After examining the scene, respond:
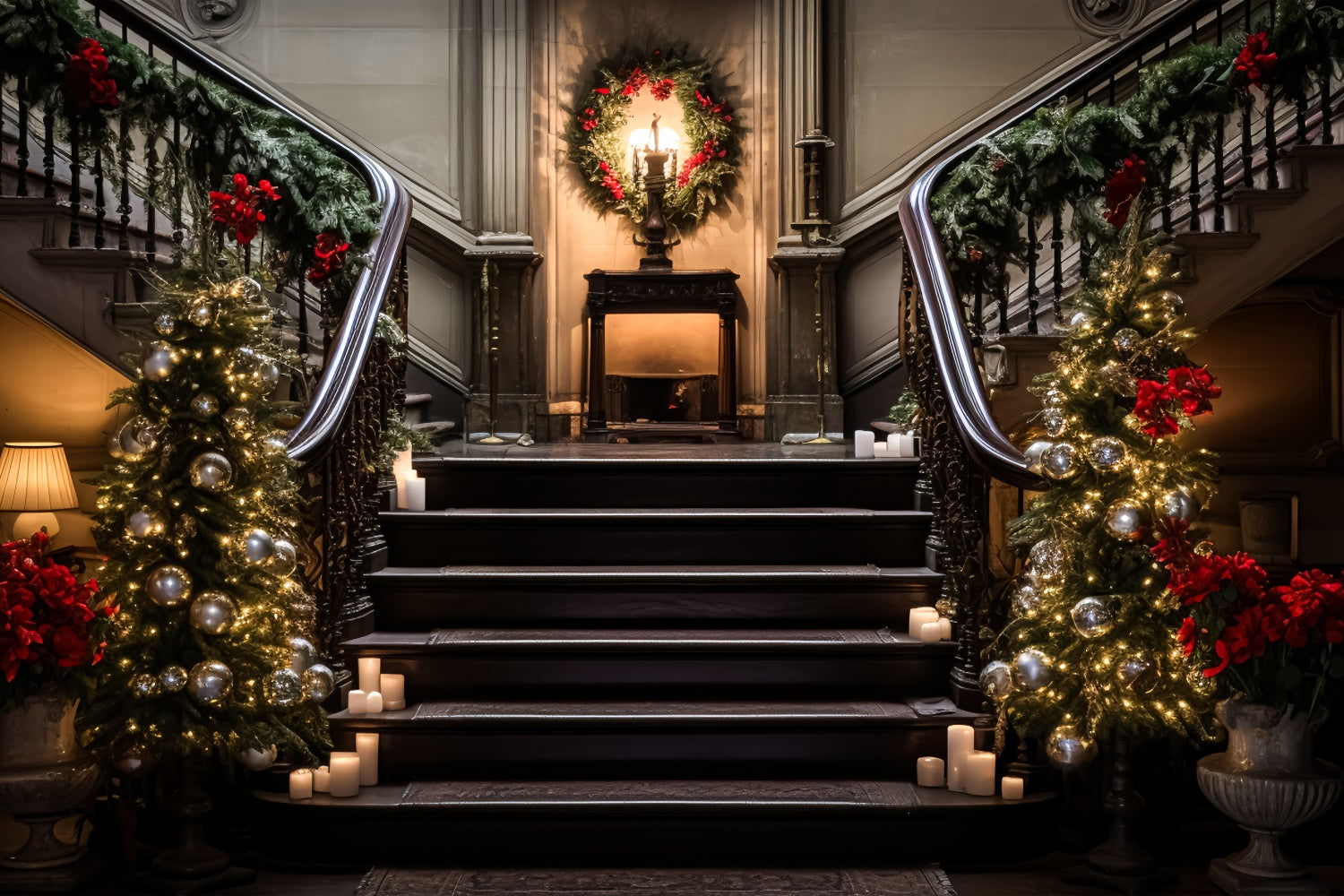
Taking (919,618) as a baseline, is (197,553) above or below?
above

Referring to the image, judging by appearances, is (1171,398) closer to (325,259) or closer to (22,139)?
(325,259)

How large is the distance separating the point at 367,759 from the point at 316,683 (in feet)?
1.11

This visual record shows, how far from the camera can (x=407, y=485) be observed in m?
4.66

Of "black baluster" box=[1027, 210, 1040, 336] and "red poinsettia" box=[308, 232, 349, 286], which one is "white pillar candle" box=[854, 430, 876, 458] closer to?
"black baluster" box=[1027, 210, 1040, 336]

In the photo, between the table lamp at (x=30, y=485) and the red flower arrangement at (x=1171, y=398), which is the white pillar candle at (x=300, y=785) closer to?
the table lamp at (x=30, y=485)

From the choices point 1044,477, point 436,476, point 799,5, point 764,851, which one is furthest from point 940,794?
point 799,5

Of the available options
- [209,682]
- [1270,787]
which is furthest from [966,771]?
[209,682]

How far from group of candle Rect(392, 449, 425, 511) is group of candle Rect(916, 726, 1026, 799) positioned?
7.04ft

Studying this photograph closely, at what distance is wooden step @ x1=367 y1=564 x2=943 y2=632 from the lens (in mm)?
4211

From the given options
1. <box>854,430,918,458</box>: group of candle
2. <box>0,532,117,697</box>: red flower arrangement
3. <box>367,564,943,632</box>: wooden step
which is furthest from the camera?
<box>854,430,918,458</box>: group of candle

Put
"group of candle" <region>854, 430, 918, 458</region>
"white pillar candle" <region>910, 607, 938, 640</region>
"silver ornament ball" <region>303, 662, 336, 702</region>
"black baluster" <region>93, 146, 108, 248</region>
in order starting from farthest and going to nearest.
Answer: "group of candle" <region>854, 430, 918, 458</region> → "black baluster" <region>93, 146, 108, 248</region> → "white pillar candle" <region>910, 607, 938, 640</region> → "silver ornament ball" <region>303, 662, 336, 702</region>

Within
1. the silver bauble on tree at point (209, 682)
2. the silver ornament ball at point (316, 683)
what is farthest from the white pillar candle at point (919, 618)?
the silver bauble on tree at point (209, 682)

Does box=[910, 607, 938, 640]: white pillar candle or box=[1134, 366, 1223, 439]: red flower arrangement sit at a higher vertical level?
box=[1134, 366, 1223, 439]: red flower arrangement

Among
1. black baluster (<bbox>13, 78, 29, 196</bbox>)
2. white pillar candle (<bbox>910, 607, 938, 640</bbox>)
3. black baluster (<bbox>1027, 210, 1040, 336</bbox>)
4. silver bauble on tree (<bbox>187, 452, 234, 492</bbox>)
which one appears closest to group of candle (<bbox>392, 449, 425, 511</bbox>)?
silver bauble on tree (<bbox>187, 452, 234, 492</bbox>)
